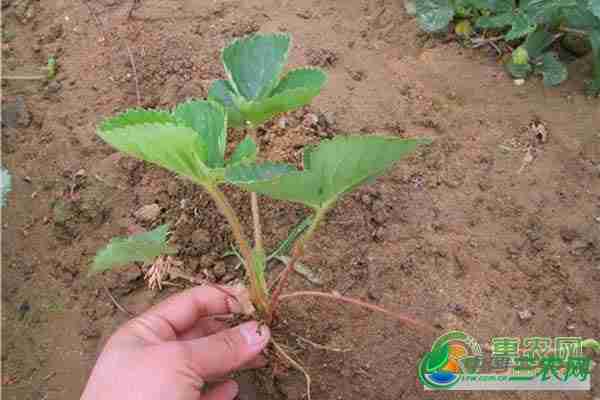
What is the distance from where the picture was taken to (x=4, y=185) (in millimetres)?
1813

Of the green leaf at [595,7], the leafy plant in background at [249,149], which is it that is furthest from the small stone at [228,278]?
the green leaf at [595,7]

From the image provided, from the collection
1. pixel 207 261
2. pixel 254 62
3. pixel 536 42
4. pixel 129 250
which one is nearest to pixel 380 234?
pixel 207 261

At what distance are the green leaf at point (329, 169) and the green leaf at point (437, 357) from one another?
530 mm

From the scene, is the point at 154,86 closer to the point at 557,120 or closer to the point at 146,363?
the point at 146,363

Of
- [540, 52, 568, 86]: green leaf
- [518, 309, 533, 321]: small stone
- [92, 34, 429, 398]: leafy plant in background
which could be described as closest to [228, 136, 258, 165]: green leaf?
[92, 34, 429, 398]: leafy plant in background

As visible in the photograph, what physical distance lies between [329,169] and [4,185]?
1209 millimetres

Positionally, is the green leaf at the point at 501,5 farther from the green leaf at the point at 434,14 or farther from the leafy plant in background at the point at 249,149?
the leafy plant in background at the point at 249,149

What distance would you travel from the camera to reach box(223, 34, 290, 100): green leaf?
4.09 ft

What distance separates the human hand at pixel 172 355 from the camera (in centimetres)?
109

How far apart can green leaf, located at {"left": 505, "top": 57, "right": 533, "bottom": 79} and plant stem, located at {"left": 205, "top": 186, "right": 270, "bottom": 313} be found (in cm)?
100

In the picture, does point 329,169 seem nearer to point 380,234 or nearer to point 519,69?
point 380,234

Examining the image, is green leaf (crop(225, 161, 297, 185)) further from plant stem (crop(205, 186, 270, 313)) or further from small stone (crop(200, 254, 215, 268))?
small stone (crop(200, 254, 215, 268))

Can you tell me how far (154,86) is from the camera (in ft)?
6.19

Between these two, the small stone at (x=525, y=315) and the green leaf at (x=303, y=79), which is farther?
the small stone at (x=525, y=315)
